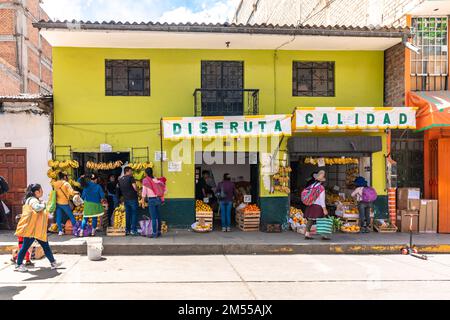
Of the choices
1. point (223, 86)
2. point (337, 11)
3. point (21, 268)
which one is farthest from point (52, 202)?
point (337, 11)

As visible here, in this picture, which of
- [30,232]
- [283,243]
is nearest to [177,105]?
[283,243]

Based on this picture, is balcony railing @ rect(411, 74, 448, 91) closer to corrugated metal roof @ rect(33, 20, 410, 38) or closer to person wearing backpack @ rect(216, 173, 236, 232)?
corrugated metal roof @ rect(33, 20, 410, 38)

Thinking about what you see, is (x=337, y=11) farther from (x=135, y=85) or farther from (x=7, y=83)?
(x=7, y=83)

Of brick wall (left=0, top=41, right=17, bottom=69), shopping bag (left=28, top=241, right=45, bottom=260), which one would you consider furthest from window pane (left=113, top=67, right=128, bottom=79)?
brick wall (left=0, top=41, right=17, bottom=69)

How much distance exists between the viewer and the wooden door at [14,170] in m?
12.0

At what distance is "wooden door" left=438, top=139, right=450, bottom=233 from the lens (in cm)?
1229

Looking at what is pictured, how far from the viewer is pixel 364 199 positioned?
1195 cm

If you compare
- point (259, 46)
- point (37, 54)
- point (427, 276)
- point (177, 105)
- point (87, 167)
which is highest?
point (37, 54)

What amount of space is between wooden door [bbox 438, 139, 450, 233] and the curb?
186 centimetres

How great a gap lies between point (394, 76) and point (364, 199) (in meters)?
3.67

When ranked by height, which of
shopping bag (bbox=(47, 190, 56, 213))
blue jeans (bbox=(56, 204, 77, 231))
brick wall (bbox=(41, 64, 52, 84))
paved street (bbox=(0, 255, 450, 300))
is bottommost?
paved street (bbox=(0, 255, 450, 300))

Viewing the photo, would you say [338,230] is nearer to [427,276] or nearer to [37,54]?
[427,276]

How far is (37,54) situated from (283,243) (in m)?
21.0

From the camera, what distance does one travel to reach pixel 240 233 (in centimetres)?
1191
